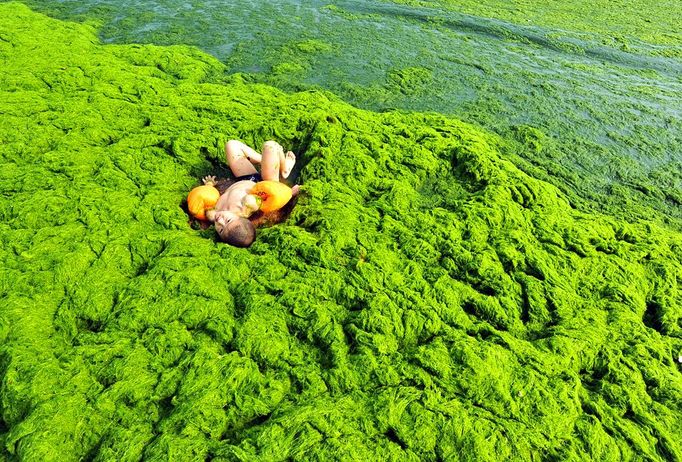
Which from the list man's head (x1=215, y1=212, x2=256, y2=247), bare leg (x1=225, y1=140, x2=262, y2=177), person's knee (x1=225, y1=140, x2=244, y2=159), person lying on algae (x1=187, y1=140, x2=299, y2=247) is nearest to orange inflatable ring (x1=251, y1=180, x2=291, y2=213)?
person lying on algae (x1=187, y1=140, x2=299, y2=247)

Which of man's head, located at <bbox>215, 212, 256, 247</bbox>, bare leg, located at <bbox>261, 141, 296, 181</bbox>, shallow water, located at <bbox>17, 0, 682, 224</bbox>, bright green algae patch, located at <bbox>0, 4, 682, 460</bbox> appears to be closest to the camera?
bright green algae patch, located at <bbox>0, 4, 682, 460</bbox>

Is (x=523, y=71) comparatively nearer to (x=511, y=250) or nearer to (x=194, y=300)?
(x=511, y=250)

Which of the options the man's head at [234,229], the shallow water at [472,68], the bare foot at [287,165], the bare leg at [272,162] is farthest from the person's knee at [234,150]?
the shallow water at [472,68]

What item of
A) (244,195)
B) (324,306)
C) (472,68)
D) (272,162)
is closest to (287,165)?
(272,162)

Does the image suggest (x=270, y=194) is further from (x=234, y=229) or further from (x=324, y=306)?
(x=324, y=306)

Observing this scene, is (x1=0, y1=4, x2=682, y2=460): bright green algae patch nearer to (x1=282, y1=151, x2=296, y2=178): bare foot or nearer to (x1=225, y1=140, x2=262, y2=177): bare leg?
(x1=282, y1=151, x2=296, y2=178): bare foot

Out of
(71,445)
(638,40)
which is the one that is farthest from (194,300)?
(638,40)

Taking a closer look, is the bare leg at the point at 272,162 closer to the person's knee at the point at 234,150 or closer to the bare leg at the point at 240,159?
the bare leg at the point at 240,159
